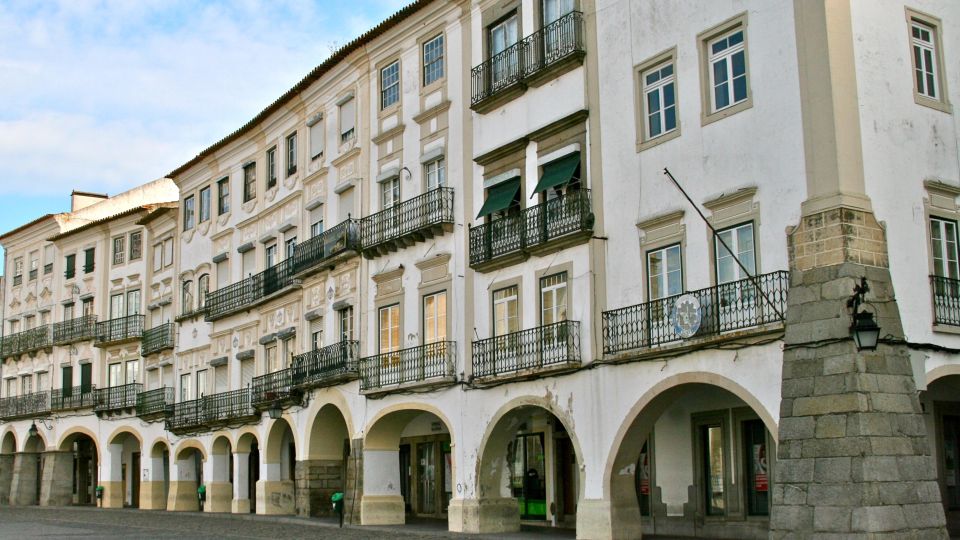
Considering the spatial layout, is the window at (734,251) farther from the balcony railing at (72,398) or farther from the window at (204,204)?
the balcony railing at (72,398)

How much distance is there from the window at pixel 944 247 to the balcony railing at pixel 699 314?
268 cm

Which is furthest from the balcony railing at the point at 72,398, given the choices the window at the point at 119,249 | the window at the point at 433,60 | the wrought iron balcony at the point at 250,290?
the window at the point at 433,60

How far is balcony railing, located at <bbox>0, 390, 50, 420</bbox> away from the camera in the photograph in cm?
4994

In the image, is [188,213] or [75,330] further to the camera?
[75,330]

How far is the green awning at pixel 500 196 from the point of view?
24125 mm

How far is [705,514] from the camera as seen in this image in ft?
72.0

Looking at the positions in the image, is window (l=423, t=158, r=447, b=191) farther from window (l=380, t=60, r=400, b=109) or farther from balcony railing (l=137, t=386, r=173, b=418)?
balcony railing (l=137, t=386, r=173, b=418)

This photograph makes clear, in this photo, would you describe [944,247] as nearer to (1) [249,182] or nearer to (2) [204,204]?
(1) [249,182]

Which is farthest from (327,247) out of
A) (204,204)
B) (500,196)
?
(204,204)

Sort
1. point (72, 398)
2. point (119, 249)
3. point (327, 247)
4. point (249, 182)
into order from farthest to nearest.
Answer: point (72, 398)
point (119, 249)
point (249, 182)
point (327, 247)

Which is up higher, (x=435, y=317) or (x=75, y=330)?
(x=75, y=330)

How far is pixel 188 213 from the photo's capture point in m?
42.4

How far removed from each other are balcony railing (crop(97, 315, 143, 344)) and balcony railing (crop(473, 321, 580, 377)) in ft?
79.6

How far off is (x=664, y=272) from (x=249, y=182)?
2106 centimetres
